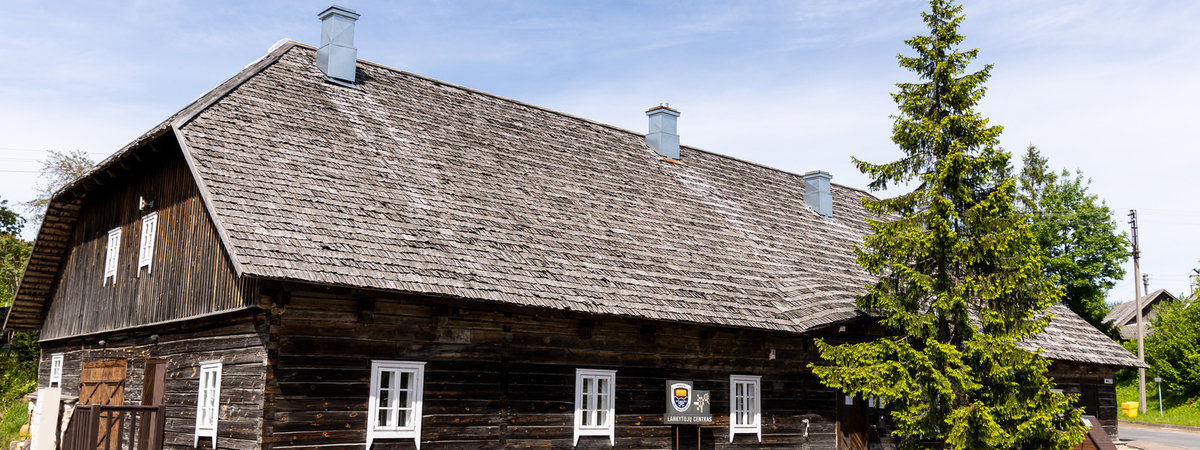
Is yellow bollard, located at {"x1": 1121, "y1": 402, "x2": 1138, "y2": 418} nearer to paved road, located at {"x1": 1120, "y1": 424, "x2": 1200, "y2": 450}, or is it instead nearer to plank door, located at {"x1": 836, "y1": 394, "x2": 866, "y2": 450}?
paved road, located at {"x1": 1120, "y1": 424, "x2": 1200, "y2": 450}

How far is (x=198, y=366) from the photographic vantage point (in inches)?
504

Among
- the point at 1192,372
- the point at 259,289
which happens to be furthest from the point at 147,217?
the point at 1192,372

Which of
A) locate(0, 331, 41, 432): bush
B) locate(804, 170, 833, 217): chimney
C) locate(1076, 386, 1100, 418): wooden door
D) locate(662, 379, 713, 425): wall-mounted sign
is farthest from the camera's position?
locate(0, 331, 41, 432): bush

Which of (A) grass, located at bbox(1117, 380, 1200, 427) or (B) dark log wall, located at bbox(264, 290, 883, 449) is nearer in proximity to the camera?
(B) dark log wall, located at bbox(264, 290, 883, 449)

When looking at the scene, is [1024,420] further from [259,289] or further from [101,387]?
[101,387]

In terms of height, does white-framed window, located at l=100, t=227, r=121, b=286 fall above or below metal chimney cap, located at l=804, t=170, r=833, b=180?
below

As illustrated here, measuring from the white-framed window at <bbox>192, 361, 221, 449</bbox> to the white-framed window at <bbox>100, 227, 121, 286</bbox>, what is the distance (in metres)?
4.82

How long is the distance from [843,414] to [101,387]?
43.2 ft

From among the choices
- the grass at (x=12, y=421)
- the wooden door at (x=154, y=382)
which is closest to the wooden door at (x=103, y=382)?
the wooden door at (x=154, y=382)

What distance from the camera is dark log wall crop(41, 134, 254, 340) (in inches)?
498

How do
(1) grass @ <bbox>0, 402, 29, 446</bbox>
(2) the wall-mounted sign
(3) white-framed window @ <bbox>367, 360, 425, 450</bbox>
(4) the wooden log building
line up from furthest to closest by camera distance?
(1) grass @ <bbox>0, 402, 29, 446</bbox> < (2) the wall-mounted sign < (3) white-framed window @ <bbox>367, 360, 425, 450</bbox> < (4) the wooden log building

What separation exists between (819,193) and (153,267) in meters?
14.9

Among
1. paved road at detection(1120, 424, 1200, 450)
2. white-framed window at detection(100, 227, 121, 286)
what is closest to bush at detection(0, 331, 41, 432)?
white-framed window at detection(100, 227, 121, 286)

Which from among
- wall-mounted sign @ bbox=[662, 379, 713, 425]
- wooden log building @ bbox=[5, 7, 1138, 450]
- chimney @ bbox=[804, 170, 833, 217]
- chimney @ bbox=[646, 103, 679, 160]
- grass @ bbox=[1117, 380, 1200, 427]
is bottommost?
grass @ bbox=[1117, 380, 1200, 427]
